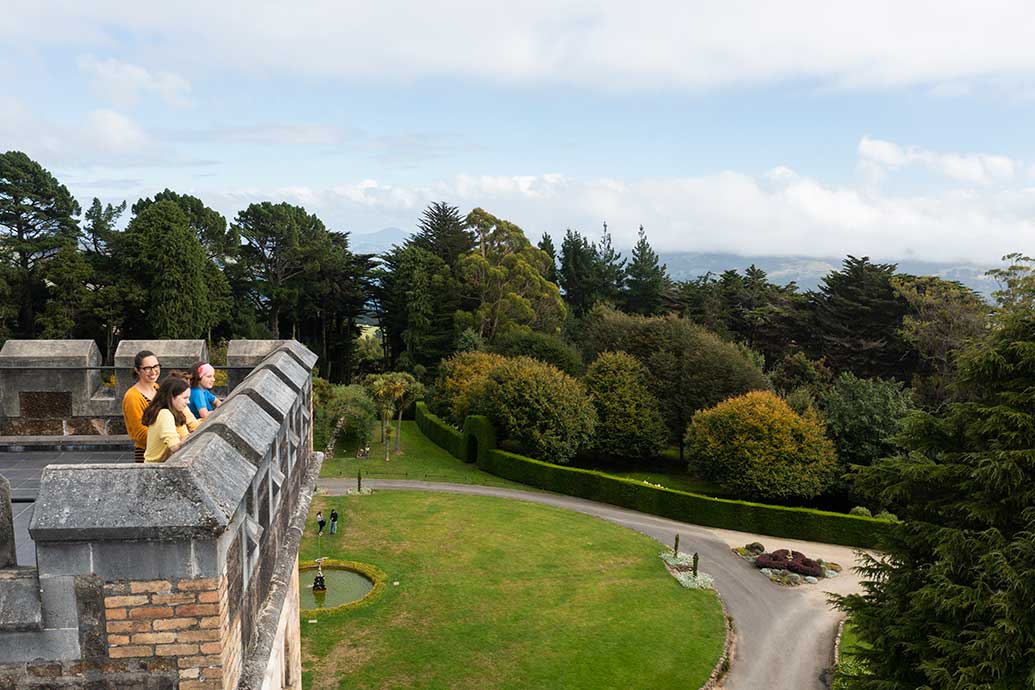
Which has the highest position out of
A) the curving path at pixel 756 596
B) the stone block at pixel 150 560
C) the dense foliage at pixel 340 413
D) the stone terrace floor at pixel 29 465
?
the stone block at pixel 150 560

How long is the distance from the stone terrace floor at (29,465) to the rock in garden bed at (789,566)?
76.3 ft

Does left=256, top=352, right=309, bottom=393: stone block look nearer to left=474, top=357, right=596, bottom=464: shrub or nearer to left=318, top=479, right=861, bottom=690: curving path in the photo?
left=318, top=479, right=861, bottom=690: curving path

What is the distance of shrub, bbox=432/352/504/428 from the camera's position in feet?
135

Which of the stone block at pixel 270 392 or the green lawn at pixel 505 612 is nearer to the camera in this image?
the stone block at pixel 270 392

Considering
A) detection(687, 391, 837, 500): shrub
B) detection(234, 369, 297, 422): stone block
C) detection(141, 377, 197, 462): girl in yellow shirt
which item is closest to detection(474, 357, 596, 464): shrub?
detection(687, 391, 837, 500): shrub

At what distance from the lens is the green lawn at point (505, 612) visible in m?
17.5

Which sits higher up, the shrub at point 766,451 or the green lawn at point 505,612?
the shrub at point 766,451

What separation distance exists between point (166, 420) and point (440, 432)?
3886cm

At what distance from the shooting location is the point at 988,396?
12070 millimetres

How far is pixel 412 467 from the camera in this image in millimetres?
37844

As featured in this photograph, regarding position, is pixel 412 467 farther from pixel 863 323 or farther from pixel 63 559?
pixel 63 559

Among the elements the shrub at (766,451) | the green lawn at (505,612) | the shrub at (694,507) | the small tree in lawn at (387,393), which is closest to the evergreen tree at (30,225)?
the small tree in lawn at (387,393)

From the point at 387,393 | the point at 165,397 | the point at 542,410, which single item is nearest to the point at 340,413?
the point at 387,393

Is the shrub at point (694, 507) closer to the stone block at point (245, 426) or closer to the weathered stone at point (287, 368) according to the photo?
the weathered stone at point (287, 368)
